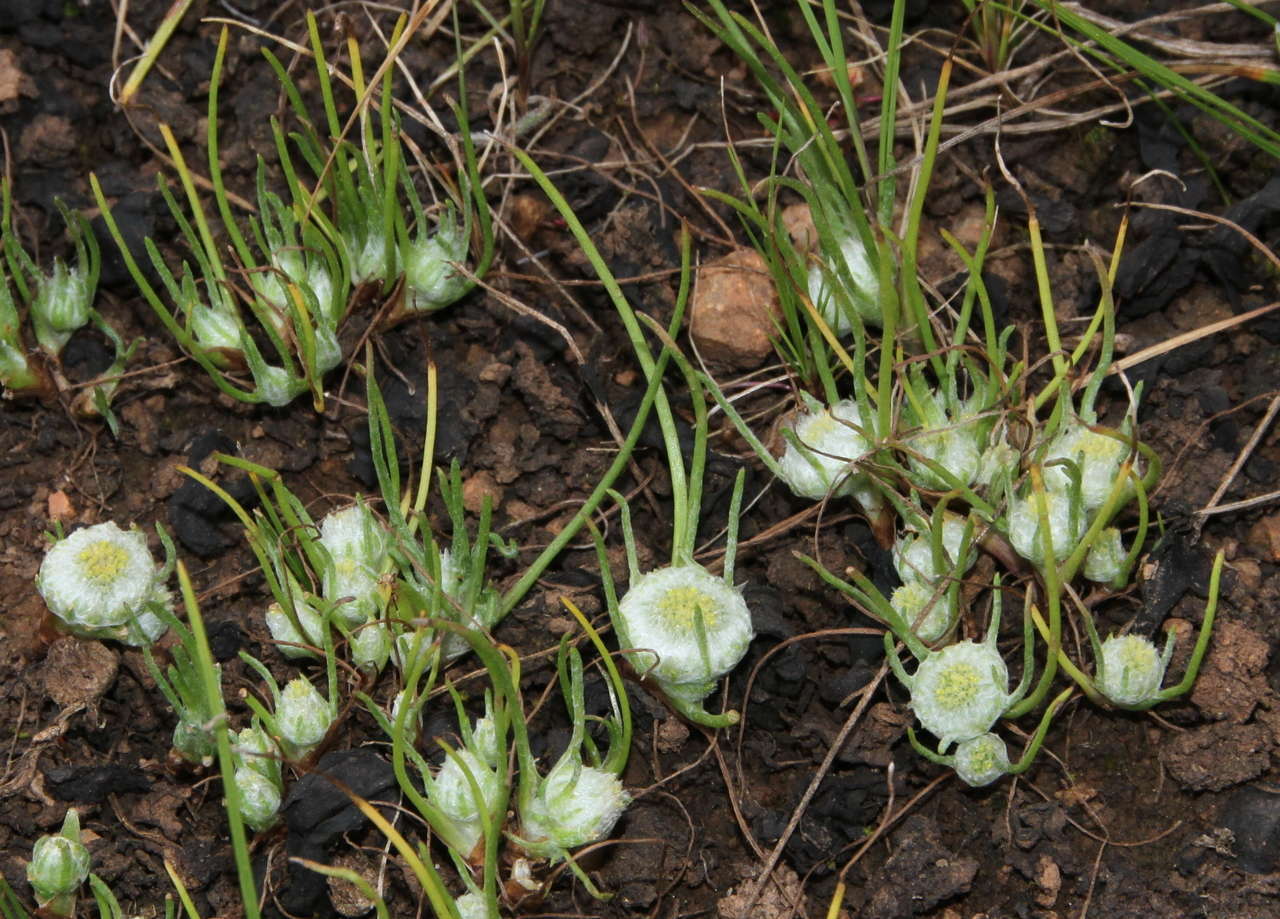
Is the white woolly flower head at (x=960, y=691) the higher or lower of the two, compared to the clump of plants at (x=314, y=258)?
lower

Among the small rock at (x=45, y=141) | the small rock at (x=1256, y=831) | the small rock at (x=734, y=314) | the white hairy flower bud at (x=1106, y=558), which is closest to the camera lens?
the small rock at (x=1256, y=831)

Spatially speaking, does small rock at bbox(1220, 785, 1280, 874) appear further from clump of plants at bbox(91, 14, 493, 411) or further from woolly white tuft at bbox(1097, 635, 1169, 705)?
clump of plants at bbox(91, 14, 493, 411)

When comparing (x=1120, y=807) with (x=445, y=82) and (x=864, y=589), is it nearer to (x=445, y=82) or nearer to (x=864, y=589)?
(x=864, y=589)

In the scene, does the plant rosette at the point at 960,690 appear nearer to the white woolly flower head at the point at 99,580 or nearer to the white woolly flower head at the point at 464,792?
the white woolly flower head at the point at 464,792

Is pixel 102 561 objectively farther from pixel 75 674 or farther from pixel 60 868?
pixel 60 868

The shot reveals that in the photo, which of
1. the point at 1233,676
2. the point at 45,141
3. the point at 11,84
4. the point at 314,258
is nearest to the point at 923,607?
the point at 1233,676

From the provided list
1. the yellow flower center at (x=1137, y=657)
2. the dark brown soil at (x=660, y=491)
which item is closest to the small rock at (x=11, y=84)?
the dark brown soil at (x=660, y=491)
